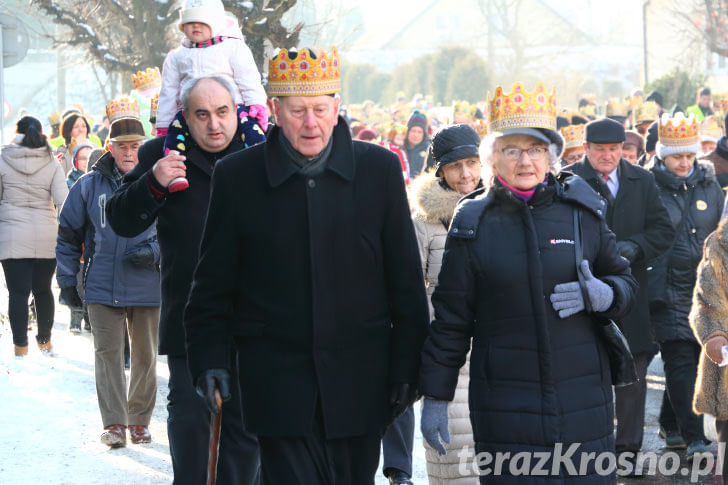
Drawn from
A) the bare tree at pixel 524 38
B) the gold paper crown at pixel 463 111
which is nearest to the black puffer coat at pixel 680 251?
the gold paper crown at pixel 463 111

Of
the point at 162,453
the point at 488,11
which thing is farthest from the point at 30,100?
the point at 162,453

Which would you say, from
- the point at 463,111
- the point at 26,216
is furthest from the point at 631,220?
the point at 463,111

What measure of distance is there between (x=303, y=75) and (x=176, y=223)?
1376 mm

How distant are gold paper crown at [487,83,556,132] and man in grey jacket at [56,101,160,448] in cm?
383

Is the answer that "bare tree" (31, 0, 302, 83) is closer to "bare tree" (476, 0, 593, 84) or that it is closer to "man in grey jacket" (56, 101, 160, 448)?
"man in grey jacket" (56, 101, 160, 448)

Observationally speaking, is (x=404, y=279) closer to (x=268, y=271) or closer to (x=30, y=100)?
(x=268, y=271)

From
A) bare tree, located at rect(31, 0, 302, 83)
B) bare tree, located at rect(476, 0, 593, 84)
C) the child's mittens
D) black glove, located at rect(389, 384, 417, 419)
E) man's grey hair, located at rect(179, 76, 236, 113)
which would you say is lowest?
black glove, located at rect(389, 384, 417, 419)

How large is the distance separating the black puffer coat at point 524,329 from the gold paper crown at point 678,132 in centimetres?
417

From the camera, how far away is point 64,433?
8.36m

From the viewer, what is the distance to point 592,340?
4344 mm

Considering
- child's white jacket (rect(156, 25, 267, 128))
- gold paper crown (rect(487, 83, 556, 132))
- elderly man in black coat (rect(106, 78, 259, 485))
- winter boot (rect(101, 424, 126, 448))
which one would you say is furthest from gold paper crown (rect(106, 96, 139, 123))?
gold paper crown (rect(487, 83, 556, 132))

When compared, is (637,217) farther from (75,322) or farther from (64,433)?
(75,322)

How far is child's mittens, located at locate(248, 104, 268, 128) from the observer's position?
5835 mm

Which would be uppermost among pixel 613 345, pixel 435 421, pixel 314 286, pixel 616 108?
pixel 616 108
